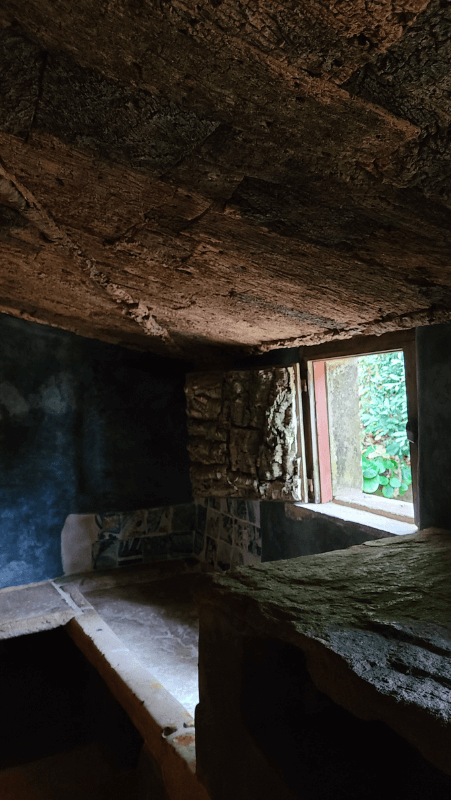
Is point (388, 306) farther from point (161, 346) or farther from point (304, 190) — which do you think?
point (161, 346)

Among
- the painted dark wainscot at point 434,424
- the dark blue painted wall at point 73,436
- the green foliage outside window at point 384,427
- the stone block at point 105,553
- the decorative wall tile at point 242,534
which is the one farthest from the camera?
the green foliage outside window at point 384,427

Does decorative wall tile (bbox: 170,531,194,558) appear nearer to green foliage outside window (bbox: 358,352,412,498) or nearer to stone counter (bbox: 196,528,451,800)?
green foliage outside window (bbox: 358,352,412,498)

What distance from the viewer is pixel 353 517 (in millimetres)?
2637

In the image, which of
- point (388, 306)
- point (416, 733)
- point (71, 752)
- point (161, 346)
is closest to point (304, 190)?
point (388, 306)

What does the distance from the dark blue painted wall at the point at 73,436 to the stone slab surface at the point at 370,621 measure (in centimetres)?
263

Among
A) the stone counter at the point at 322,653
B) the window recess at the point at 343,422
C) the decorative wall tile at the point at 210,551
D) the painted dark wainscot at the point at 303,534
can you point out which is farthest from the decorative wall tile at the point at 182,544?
the stone counter at the point at 322,653

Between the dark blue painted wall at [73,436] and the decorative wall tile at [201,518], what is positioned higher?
the dark blue painted wall at [73,436]

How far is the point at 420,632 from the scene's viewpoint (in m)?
1.10

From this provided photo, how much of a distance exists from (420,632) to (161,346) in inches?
119

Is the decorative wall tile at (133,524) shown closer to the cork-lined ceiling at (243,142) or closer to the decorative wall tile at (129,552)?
the decorative wall tile at (129,552)

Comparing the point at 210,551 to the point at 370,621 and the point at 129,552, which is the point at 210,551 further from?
the point at 370,621

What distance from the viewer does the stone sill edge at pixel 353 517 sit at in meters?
2.36

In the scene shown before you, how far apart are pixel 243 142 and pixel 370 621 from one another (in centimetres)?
103

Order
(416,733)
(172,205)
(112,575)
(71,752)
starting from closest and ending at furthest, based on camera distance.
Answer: (416,733), (172,205), (71,752), (112,575)
